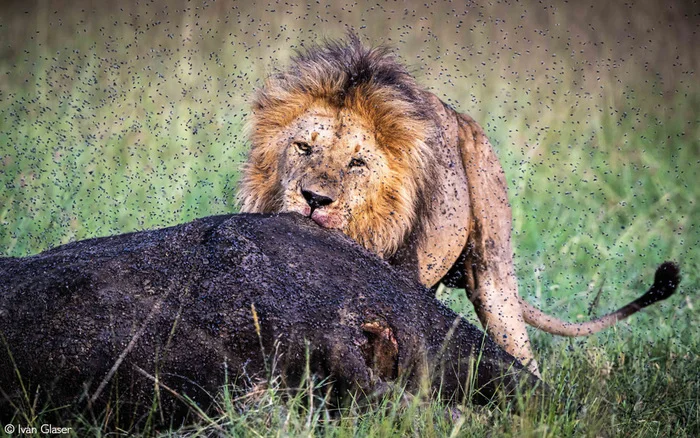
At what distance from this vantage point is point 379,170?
4008mm

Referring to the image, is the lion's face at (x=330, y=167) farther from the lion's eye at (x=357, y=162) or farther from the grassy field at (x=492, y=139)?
the grassy field at (x=492, y=139)

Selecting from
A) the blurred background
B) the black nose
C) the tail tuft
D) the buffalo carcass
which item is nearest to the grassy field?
the blurred background

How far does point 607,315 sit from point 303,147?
1991 mm

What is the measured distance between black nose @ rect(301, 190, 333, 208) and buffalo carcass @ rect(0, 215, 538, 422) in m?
0.60

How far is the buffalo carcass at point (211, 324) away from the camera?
2.65 meters

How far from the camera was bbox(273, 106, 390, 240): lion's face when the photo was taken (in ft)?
12.0

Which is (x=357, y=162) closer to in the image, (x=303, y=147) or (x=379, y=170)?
(x=379, y=170)

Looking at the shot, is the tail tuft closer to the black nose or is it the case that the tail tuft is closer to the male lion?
the male lion

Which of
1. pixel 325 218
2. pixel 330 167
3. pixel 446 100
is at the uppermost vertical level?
pixel 446 100

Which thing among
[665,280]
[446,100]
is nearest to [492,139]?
[446,100]

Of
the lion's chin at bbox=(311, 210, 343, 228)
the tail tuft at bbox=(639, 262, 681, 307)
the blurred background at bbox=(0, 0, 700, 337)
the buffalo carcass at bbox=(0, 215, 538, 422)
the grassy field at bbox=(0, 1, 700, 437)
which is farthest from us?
the blurred background at bbox=(0, 0, 700, 337)

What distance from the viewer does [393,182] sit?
4.07 m

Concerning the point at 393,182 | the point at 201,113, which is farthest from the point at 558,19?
the point at 393,182

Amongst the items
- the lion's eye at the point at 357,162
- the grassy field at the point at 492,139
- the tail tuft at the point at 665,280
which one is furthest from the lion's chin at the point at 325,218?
the tail tuft at the point at 665,280
